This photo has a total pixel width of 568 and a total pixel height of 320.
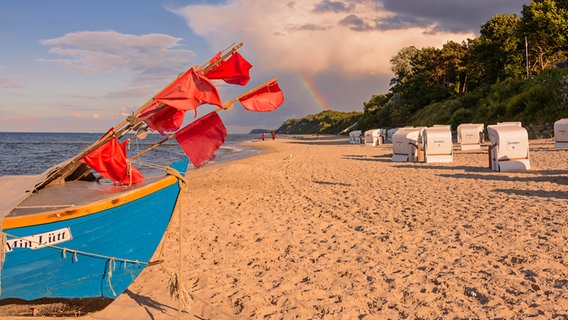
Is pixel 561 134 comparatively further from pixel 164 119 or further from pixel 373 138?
pixel 164 119

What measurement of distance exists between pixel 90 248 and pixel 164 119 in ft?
7.66

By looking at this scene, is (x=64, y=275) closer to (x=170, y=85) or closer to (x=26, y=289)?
(x=26, y=289)

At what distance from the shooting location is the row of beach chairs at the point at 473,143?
1519 cm

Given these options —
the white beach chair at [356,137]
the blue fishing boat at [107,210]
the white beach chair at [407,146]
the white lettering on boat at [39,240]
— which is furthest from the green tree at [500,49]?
the white lettering on boat at [39,240]

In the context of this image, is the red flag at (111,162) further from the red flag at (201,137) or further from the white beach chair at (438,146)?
the white beach chair at (438,146)

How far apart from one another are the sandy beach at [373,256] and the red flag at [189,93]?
1.76 metres

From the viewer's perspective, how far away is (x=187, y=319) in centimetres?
531

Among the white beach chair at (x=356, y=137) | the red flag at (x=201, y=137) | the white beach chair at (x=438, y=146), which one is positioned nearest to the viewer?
the red flag at (x=201, y=137)

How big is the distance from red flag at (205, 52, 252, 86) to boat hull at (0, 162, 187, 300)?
5.65 ft

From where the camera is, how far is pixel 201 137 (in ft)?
21.0

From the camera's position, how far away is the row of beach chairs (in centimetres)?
1519

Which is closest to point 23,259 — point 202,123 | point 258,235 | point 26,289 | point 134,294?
point 26,289

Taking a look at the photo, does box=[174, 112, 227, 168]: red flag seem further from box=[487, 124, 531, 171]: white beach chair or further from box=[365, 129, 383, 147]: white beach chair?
box=[365, 129, 383, 147]: white beach chair

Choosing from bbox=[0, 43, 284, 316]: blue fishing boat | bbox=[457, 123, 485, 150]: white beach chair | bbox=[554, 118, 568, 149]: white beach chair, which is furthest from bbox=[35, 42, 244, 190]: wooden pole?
bbox=[457, 123, 485, 150]: white beach chair
